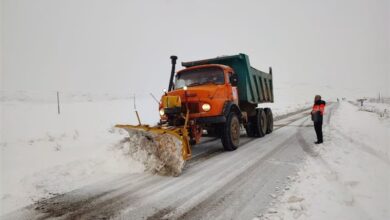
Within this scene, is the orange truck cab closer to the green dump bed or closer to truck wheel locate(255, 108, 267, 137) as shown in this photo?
the green dump bed

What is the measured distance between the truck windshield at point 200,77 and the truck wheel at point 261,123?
133 inches

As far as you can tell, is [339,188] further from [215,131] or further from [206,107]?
[215,131]

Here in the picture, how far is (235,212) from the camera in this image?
154 inches

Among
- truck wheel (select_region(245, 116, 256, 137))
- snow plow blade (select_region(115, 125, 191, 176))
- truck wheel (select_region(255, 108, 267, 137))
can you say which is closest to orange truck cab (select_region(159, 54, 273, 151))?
truck wheel (select_region(245, 116, 256, 137))

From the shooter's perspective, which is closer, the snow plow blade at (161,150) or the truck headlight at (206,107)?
the snow plow blade at (161,150)

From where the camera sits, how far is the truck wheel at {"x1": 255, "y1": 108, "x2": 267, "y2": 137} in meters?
11.3

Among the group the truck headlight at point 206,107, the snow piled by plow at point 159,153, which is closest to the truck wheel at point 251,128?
the truck headlight at point 206,107

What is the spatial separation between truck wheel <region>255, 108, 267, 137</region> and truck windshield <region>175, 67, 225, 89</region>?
3.38 metres

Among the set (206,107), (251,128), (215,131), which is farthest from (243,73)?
(206,107)

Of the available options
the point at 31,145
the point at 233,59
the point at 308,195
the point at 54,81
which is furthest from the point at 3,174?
the point at 54,81

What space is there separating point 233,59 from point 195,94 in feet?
10.1

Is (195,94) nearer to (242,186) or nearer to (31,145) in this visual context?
(242,186)

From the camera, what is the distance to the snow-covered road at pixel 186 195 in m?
3.97

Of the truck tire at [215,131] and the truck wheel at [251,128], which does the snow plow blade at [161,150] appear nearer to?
the truck tire at [215,131]
